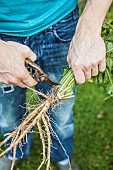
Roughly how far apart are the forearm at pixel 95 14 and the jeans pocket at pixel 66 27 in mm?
238

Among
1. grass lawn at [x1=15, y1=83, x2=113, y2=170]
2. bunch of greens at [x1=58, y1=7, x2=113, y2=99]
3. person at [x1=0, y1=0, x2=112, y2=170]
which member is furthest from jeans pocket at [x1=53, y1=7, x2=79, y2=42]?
grass lawn at [x1=15, y1=83, x2=113, y2=170]

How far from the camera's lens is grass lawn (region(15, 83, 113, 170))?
2.64 metres

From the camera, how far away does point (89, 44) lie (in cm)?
159

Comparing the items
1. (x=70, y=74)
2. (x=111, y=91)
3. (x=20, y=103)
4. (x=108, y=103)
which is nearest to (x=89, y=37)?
(x=70, y=74)

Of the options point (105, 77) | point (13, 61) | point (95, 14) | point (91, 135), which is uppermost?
point (95, 14)

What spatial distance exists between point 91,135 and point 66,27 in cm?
109

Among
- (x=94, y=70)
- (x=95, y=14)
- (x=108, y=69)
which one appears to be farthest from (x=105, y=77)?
(x=95, y=14)

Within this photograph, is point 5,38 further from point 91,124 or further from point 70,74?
point 91,124

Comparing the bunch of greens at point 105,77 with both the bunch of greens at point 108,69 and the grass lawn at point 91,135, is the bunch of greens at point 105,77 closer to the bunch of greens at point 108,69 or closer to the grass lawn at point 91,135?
the bunch of greens at point 108,69

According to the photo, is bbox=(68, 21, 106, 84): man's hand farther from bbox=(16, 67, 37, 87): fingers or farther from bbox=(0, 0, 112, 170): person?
bbox=(16, 67, 37, 87): fingers

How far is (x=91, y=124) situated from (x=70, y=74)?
1.20 m

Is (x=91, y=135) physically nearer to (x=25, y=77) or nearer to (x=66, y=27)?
(x=66, y=27)

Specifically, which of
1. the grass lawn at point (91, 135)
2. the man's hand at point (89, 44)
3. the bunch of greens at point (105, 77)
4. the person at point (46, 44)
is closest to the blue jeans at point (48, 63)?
the person at point (46, 44)

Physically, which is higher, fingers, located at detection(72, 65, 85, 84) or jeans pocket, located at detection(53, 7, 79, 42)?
jeans pocket, located at detection(53, 7, 79, 42)
